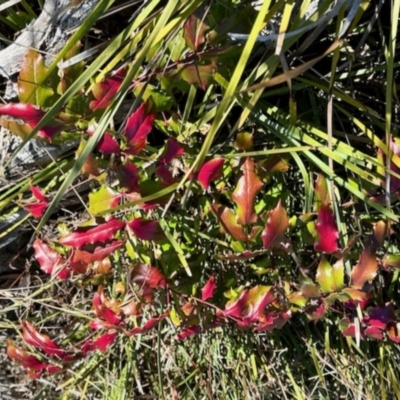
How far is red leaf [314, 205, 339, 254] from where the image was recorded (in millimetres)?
714

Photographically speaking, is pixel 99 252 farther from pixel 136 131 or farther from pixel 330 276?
pixel 330 276

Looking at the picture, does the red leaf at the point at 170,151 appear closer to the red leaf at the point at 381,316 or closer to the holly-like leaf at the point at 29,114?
the holly-like leaf at the point at 29,114

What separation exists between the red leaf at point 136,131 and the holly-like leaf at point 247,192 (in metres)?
0.12

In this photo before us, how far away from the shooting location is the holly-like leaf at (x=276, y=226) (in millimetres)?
687

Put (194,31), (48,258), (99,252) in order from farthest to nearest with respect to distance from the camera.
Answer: (48,258) < (99,252) < (194,31)

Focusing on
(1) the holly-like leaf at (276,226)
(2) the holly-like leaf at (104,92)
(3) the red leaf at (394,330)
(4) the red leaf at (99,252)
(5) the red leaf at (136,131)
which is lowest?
(3) the red leaf at (394,330)

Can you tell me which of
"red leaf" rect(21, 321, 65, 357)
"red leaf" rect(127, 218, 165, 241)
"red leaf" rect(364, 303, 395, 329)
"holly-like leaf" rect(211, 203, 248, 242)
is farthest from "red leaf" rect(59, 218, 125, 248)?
"red leaf" rect(364, 303, 395, 329)

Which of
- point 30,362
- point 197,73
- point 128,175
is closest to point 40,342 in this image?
point 30,362

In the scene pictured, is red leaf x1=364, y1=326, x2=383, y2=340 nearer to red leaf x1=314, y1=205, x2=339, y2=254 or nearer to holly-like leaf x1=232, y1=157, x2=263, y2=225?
red leaf x1=314, y1=205, x2=339, y2=254

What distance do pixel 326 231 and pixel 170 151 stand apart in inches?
8.4

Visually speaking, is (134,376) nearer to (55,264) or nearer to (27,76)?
(55,264)

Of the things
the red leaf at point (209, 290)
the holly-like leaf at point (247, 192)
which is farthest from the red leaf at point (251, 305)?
the holly-like leaf at point (247, 192)

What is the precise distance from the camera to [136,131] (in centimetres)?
66

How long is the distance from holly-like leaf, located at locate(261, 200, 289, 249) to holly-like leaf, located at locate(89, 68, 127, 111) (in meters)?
0.23
